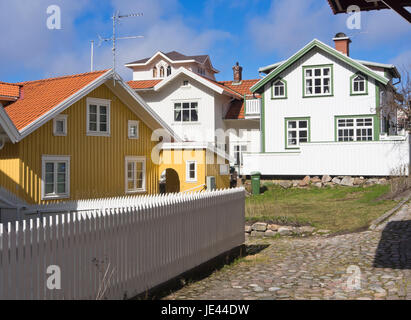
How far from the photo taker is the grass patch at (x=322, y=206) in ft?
48.2

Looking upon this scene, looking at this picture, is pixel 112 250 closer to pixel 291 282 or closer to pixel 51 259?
pixel 51 259

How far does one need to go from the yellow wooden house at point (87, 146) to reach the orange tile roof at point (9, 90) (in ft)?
0.14

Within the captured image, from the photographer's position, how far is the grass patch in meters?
14.7

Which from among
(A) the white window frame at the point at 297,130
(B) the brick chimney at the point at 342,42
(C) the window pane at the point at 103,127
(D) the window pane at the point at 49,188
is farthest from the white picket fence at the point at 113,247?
(B) the brick chimney at the point at 342,42

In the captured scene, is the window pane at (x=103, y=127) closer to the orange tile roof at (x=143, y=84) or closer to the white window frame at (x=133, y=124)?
the white window frame at (x=133, y=124)

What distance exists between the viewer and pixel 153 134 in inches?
971

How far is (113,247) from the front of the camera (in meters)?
6.48

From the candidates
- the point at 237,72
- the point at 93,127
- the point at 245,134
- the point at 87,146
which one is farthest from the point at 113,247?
the point at 237,72

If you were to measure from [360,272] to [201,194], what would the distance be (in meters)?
3.14

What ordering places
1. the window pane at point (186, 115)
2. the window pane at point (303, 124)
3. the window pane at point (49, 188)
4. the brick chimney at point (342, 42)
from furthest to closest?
the window pane at point (186, 115) → the brick chimney at point (342, 42) → the window pane at point (303, 124) → the window pane at point (49, 188)

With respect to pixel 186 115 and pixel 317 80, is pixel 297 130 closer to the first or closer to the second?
pixel 317 80

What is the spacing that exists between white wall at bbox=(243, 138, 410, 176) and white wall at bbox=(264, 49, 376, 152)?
259 centimetres

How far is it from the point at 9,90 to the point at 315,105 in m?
17.4
